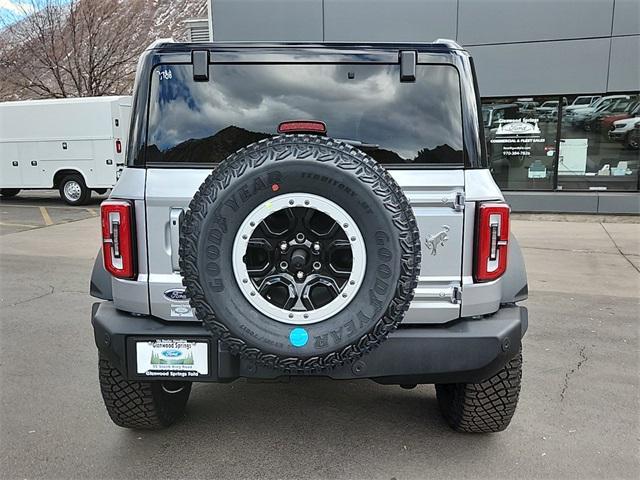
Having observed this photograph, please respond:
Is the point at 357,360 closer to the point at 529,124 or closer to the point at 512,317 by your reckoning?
the point at 512,317

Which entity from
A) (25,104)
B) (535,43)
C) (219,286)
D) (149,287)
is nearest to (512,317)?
(219,286)

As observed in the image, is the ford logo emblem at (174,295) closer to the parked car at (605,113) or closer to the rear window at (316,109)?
the rear window at (316,109)

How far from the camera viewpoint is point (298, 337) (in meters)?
2.19

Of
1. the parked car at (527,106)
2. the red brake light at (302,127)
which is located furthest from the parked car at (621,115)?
the red brake light at (302,127)

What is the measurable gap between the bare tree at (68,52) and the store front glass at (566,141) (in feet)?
64.1

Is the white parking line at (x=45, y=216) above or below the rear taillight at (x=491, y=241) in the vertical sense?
below

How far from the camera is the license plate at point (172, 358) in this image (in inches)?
95.3

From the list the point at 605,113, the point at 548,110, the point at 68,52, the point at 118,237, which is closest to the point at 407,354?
the point at 118,237

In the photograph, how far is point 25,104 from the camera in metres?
14.8

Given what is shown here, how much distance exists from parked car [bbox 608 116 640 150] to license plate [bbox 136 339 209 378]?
11316 millimetres

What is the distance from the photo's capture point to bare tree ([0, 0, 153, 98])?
972 inches

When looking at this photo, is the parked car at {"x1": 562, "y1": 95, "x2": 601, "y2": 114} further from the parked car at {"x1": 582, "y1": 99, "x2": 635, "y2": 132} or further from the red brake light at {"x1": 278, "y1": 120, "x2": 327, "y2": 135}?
the red brake light at {"x1": 278, "y1": 120, "x2": 327, "y2": 135}

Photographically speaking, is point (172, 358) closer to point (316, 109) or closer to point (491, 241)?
point (316, 109)

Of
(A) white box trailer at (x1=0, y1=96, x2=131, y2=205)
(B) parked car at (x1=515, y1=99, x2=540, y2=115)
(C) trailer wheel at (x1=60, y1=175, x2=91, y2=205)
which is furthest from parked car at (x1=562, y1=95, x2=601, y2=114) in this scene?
(C) trailer wheel at (x1=60, y1=175, x2=91, y2=205)
